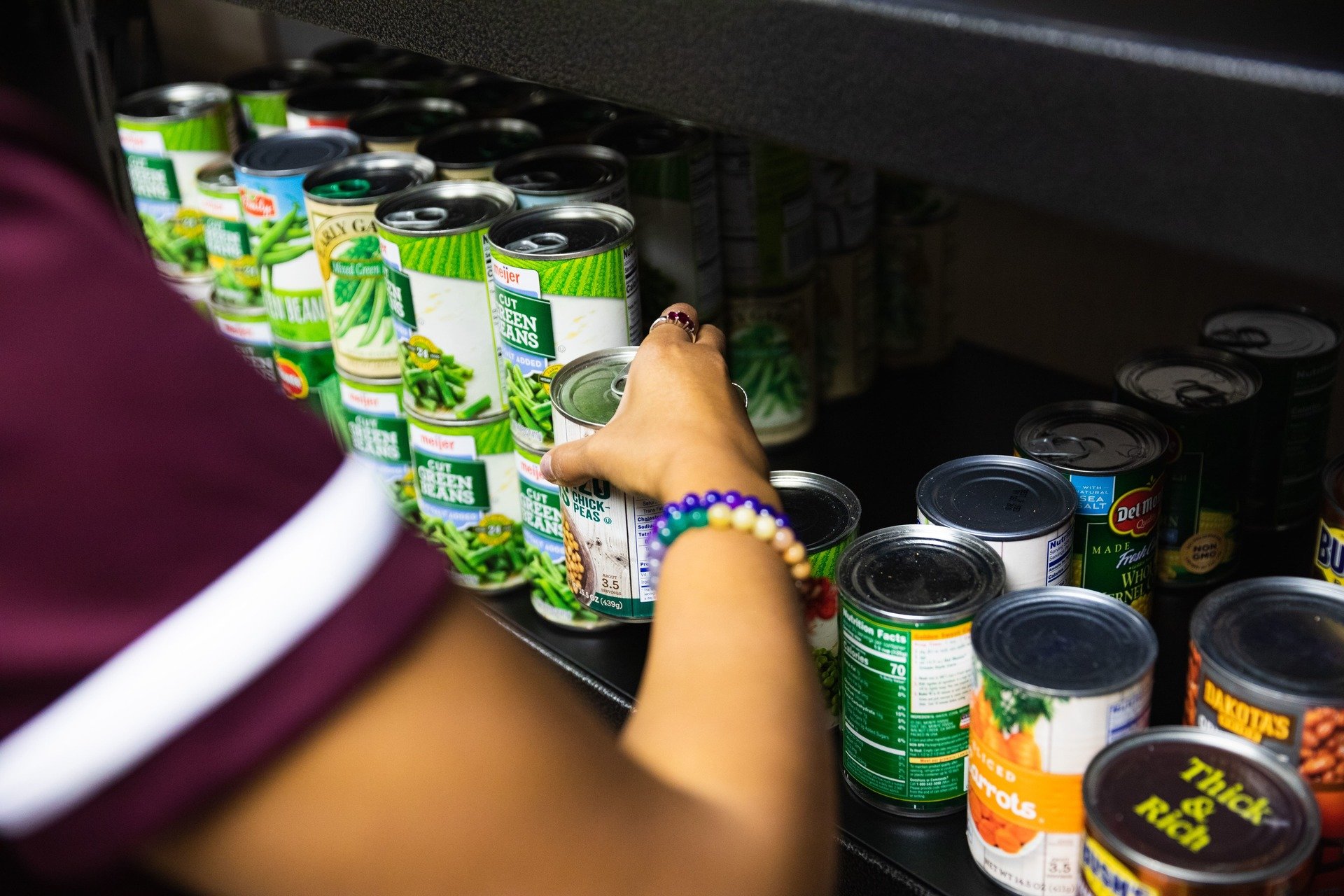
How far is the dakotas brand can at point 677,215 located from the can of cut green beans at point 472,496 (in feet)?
0.70

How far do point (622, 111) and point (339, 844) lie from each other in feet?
3.64

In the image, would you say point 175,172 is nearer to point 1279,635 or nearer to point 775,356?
point 775,356

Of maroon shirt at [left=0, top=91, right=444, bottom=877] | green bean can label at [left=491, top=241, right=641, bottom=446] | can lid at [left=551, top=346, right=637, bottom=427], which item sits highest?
maroon shirt at [left=0, top=91, right=444, bottom=877]

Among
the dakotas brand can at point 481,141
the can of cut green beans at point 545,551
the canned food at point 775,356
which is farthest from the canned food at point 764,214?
the can of cut green beans at point 545,551

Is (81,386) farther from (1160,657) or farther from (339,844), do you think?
(1160,657)

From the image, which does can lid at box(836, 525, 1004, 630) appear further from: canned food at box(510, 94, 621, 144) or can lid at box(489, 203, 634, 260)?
canned food at box(510, 94, 621, 144)

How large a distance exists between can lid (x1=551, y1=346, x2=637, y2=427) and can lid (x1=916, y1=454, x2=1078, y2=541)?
0.82ft

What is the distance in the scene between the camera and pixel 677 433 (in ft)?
2.55

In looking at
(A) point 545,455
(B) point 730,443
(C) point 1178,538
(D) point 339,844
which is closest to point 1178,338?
(C) point 1178,538

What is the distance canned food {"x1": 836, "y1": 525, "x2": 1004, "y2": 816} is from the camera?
32.9 inches

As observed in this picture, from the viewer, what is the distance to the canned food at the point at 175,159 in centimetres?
155

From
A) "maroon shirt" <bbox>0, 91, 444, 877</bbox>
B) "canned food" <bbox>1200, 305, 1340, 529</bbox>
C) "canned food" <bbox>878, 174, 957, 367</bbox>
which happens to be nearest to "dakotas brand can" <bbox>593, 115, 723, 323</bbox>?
"canned food" <bbox>878, 174, 957, 367</bbox>

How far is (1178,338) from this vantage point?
201 cm

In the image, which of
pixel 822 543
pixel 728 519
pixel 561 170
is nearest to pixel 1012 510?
pixel 822 543
